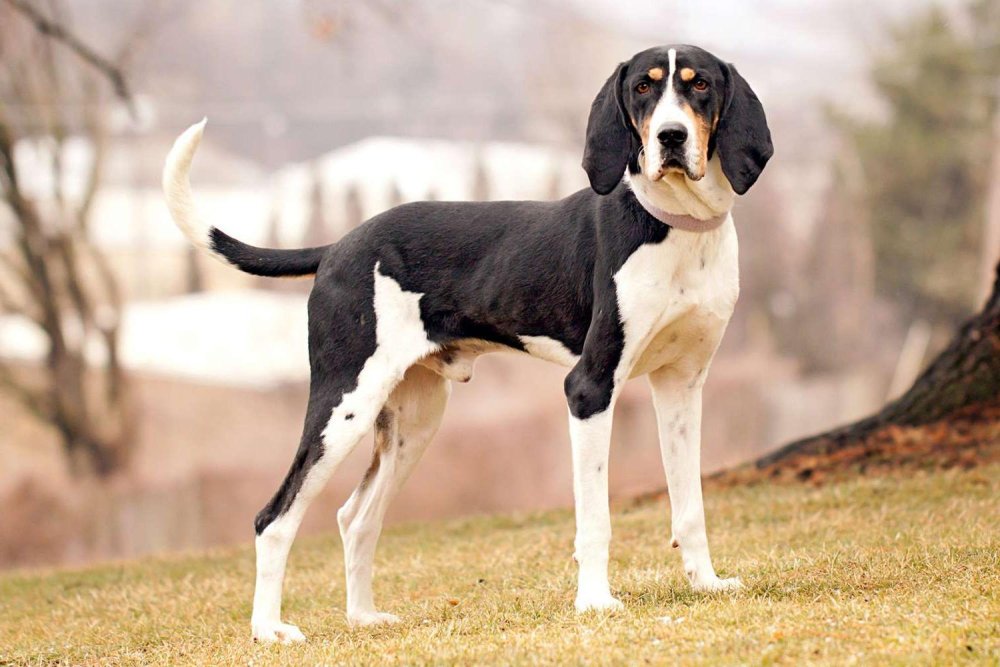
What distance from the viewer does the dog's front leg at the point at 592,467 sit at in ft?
14.6

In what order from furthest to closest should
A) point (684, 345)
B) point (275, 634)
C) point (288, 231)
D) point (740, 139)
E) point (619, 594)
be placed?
point (288, 231) → point (619, 594) → point (275, 634) → point (684, 345) → point (740, 139)

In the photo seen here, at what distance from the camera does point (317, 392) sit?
491cm

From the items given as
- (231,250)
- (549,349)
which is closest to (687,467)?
(549,349)

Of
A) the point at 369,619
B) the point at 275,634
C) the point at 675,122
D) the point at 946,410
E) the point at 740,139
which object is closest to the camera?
the point at 675,122

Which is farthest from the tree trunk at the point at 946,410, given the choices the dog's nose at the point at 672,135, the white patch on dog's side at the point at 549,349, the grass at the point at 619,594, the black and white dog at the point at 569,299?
the dog's nose at the point at 672,135

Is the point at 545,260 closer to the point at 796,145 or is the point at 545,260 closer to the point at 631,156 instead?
the point at 631,156

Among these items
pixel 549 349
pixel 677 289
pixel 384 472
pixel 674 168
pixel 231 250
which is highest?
pixel 674 168

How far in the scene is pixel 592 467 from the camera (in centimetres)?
447

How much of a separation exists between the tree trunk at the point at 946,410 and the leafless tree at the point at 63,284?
8.39m

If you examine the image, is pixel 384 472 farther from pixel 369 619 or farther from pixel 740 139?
pixel 740 139

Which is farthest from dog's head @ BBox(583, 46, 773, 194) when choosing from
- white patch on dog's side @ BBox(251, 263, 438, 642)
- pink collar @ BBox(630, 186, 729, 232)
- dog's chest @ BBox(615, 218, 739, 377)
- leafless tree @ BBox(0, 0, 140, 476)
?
leafless tree @ BBox(0, 0, 140, 476)

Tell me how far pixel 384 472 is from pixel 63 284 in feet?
34.0

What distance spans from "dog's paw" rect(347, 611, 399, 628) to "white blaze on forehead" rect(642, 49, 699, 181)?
202cm

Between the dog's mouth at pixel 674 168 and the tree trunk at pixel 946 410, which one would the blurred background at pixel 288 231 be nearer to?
the tree trunk at pixel 946 410
